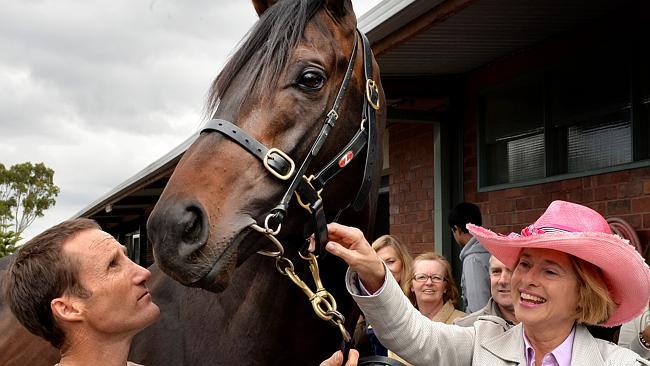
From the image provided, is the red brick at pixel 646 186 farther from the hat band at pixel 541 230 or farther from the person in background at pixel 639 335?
the hat band at pixel 541 230

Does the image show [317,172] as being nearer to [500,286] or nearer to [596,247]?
[596,247]

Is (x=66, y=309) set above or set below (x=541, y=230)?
below

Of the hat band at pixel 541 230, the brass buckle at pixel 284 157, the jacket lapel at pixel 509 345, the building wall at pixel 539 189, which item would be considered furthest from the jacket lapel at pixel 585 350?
the building wall at pixel 539 189

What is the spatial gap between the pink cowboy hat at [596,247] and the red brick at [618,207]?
3.07m

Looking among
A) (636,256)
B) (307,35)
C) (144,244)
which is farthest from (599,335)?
(144,244)

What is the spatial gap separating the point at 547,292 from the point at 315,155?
2.71 ft

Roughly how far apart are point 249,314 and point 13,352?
1316 millimetres

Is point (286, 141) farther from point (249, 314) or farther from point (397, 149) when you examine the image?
point (397, 149)

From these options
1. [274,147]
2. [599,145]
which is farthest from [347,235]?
[599,145]

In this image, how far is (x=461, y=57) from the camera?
6039 mm

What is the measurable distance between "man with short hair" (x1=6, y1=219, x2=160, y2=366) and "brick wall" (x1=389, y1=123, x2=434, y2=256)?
554cm

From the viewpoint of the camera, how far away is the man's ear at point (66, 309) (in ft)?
6.01

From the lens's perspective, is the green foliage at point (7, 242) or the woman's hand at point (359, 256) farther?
the green foliage at point (7, 242)

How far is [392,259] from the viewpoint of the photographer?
433 centimetres
